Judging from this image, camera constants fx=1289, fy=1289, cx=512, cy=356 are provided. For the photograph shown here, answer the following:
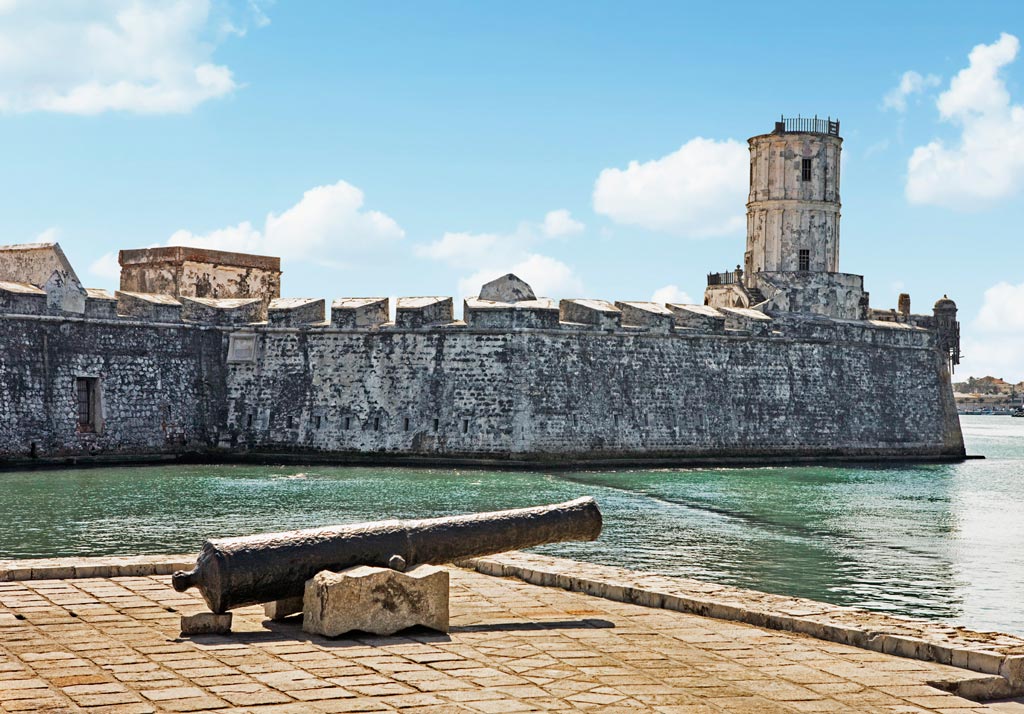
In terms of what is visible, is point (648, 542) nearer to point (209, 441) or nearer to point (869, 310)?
point (209, 441)

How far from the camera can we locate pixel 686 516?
15891 millimetres

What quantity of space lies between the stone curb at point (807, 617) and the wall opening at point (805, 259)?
1160 inches

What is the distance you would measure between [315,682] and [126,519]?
385 inches

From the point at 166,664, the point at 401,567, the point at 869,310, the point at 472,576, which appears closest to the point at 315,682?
the point at 166,664

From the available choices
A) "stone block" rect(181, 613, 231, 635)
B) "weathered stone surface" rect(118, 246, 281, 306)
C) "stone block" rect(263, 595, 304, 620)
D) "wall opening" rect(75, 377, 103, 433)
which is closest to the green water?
"wall opening" rect(75, 377, 103, 433)

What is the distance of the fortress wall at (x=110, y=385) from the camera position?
2084 centimetres

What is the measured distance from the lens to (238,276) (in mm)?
28750

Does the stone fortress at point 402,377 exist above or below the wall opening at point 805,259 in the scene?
below

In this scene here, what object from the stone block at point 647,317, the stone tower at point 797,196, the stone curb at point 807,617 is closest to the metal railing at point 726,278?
the stone tower at point 797,196

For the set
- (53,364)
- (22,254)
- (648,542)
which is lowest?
(648,542)

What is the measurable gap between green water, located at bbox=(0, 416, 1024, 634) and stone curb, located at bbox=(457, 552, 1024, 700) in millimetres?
3324

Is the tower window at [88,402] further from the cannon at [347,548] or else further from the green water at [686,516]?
the cannon at [347,548]

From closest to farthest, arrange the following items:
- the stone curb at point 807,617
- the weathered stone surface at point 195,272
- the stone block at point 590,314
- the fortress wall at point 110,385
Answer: the stone curb at point 807,617, the fortress wall at point 110,385, the stone block at point 590,314, the weathered stone surface at point 195,272

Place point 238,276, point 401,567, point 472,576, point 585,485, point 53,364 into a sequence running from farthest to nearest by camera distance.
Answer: point 238,276 < point 53,364 < point 585,485 < point 472,576 < point 401,567
